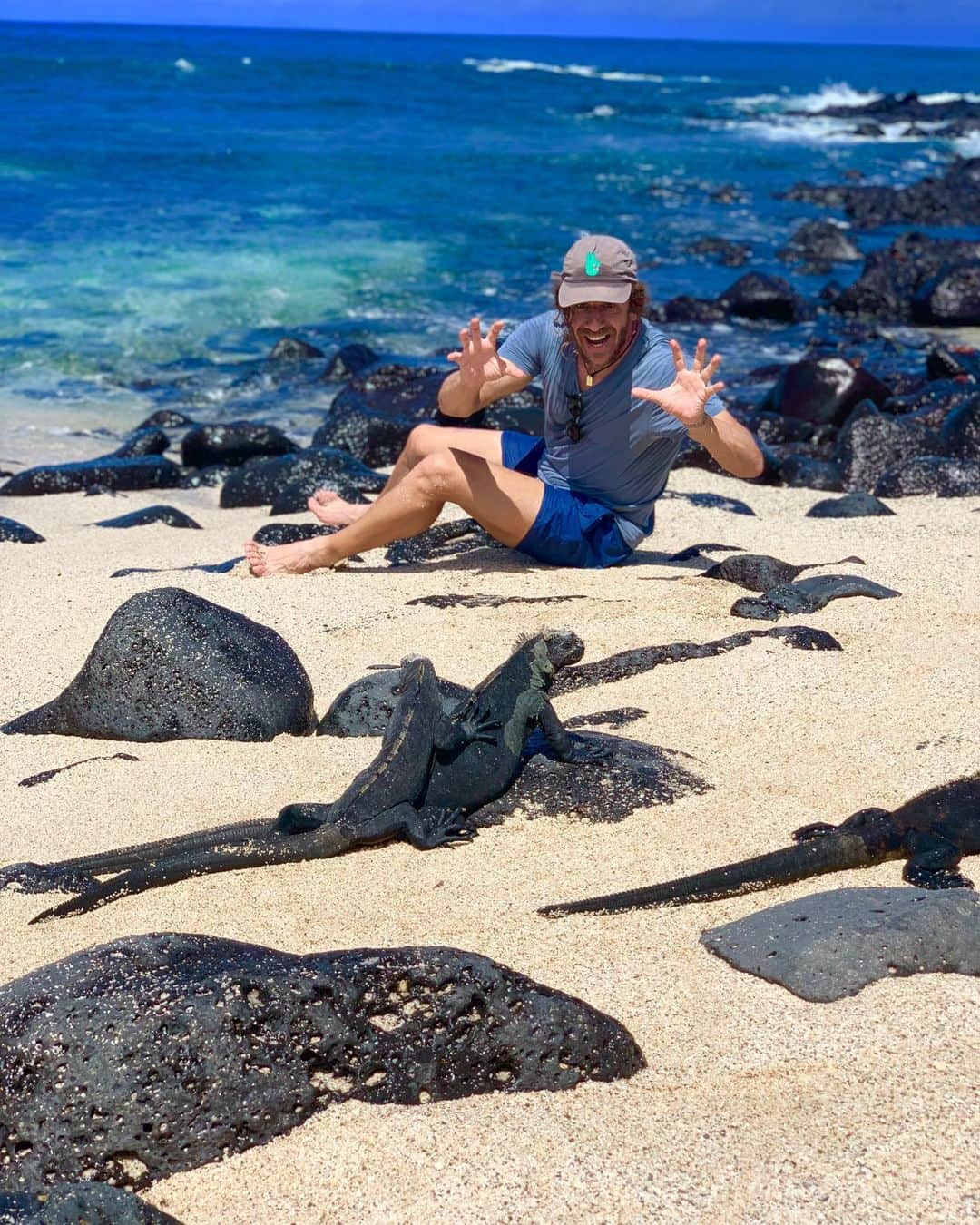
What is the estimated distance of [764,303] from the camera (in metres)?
15.9

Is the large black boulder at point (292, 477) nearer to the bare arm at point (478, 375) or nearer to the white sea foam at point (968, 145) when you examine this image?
the bare arm at point (478, 375)

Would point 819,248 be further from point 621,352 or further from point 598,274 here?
point 598,274

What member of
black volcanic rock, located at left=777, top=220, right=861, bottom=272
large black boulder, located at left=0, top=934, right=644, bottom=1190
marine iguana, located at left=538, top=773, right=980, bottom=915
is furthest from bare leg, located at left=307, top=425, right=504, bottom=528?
black volcanic rock, located at left=777, top=220, right=861, bottom=272

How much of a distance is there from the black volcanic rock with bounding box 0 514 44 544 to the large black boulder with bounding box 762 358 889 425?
6.16 meters

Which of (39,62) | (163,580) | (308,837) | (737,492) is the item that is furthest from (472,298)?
(39,62)

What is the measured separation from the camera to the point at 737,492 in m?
8.03

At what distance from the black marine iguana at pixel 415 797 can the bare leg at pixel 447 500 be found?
167 centimetres

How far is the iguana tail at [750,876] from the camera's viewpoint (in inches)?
115

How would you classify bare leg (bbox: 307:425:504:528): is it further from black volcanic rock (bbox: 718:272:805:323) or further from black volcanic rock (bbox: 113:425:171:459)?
black volcanic rock (bbox: 718:272:805:323)

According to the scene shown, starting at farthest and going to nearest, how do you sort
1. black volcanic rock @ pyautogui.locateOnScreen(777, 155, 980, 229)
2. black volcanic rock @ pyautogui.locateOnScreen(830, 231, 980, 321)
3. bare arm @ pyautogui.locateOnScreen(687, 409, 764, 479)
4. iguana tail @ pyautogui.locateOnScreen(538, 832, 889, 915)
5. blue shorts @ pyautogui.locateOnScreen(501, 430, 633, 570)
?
1. black volcanic rock @ pyautogui.locateOnScreen(777, 155, 980, 229)
2. black volcanic rock @ pyautogui.locateOnScreen(830, 231, 980, 321)
3. blue shorts @ pyautogui.locateOnScreen(501, 430, 633, 570)
4. bare arm @ pyautogui.locateOnScreen(687, 409, 764, 479)
5. iguana tail @ pyautogui.locateOnScreen(538, 832, 889, 915)

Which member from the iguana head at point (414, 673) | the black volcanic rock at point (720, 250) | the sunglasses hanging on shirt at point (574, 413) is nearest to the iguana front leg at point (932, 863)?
the iguana head at point (414, 673)

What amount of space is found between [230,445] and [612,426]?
4.81 meters

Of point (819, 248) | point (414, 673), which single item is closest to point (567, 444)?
point (414, 673)

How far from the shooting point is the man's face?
472 cm
